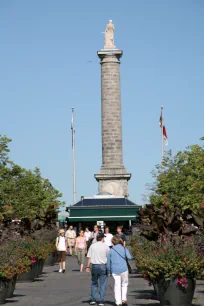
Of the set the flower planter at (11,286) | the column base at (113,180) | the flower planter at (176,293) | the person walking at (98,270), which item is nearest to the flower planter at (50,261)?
the flower planter at (11,286)

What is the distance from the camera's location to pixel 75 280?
32.4 meters

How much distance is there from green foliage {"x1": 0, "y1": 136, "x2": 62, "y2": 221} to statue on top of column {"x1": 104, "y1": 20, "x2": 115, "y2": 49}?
1752 cm

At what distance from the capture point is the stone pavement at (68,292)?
22731 millimetres

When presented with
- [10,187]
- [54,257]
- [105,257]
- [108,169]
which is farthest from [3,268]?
[108,169]

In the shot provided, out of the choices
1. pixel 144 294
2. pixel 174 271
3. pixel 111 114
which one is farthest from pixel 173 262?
pixel 111 114

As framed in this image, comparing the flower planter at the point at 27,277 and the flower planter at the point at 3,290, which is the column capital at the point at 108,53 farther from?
the flower planter at the point at 3,290

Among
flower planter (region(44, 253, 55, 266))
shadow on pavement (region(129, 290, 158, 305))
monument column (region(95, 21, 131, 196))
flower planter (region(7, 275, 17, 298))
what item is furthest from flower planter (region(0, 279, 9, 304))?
monument column (region(95, 21, 131, 196))

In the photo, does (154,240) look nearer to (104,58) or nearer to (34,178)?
(34,178)

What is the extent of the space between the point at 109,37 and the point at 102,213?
2875cm

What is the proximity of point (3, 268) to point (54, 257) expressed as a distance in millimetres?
23349

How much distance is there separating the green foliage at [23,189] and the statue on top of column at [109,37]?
17.5m

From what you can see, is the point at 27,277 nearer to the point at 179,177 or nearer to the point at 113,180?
the point at 179,177

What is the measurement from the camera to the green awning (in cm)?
7244

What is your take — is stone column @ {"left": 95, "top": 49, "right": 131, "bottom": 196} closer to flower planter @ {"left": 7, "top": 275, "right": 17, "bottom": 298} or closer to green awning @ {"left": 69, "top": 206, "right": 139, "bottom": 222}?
green awning @ {"left": 69, "top": 206, "right": 139, "bottom": 222}
